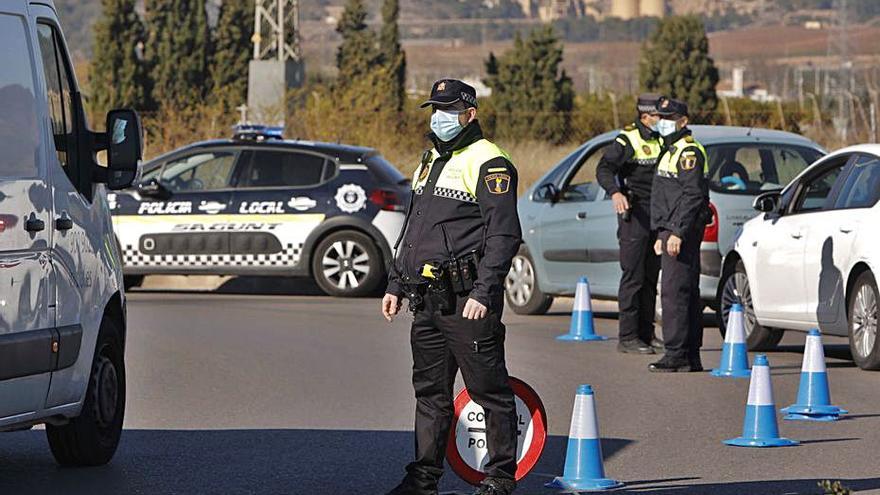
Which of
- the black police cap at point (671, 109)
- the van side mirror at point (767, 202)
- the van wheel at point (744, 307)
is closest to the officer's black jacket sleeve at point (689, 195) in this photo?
the black police cap at point (671, 109)

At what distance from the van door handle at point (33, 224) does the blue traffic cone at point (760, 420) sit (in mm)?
3671

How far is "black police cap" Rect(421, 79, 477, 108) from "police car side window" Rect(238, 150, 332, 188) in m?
11.8

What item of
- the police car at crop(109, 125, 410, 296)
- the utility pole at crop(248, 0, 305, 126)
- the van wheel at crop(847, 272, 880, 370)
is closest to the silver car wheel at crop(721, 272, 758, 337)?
the van wheel at crop(847, 272, 880, 370)

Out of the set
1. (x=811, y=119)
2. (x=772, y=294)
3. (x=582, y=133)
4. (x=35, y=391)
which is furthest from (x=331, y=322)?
(x=582, y=133)

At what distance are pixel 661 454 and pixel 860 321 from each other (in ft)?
11.9

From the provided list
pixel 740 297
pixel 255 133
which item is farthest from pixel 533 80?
pixel 740 297

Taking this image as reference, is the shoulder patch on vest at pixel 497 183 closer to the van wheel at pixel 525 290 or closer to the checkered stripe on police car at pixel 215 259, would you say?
the van wheel at pixel 525 290

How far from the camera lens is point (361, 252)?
18.9m

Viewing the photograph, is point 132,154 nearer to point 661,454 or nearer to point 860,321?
point 661,454

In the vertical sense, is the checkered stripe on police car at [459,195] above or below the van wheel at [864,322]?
above

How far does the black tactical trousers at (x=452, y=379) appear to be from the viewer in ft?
24.0

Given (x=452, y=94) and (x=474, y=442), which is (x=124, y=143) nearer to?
(x=452, y=94)

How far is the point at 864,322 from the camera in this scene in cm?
1221

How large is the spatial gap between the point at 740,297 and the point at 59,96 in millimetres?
7331
